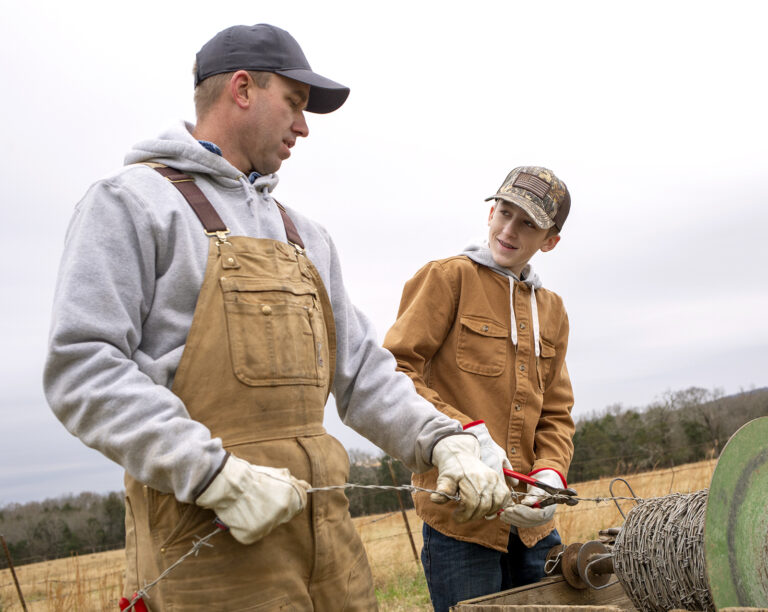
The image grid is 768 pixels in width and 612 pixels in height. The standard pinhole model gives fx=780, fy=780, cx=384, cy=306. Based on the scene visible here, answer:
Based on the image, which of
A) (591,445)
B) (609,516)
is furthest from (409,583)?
(591,445)

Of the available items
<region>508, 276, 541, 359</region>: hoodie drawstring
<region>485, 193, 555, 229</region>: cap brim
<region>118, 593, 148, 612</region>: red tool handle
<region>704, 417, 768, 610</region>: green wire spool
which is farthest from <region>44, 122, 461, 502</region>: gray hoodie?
<region>485, 193, 555, 229</region>: cap brim

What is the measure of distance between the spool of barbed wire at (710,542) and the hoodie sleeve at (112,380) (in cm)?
174

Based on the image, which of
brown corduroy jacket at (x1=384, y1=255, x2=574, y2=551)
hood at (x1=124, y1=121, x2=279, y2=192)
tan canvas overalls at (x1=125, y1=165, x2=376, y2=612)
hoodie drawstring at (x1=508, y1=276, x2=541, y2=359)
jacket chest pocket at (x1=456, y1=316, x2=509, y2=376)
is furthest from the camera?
hoodie drawstring at (x1=508, y1=276, x2=541, y2=359)

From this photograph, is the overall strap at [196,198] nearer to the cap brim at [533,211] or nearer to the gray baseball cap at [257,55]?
the gray baseball cap at [257,55]

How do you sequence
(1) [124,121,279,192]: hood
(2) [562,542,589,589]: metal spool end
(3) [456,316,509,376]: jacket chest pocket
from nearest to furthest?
(1) [124,121,279,192]: hood
(2) [562,542,589,589]: metal spool end
(3) [456,316,509,376]: jacket chest pocket

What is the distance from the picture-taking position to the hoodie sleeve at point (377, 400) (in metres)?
2.89

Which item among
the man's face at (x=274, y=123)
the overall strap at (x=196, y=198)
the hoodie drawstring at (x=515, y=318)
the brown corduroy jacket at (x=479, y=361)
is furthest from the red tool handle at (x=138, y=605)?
the hoodie drawstring at (x=515, y=318)

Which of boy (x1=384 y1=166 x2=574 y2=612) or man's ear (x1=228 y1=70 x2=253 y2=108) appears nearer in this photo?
man's ear (x1=228 y1=70 x2=253 y2=108)

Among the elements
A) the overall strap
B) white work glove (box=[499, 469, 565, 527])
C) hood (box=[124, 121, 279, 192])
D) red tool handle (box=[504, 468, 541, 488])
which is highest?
Result: hood (box=[124, 121, 279, 192])

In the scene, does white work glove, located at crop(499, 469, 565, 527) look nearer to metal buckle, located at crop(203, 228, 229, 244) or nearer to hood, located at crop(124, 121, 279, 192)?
metal buckle, located at crop(203, 228, 229, 244)

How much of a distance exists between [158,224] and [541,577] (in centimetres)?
249

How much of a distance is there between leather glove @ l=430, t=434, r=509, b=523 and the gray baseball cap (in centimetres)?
138

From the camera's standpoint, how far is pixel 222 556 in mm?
2244

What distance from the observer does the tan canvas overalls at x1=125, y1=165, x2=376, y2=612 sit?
2.23 metres
